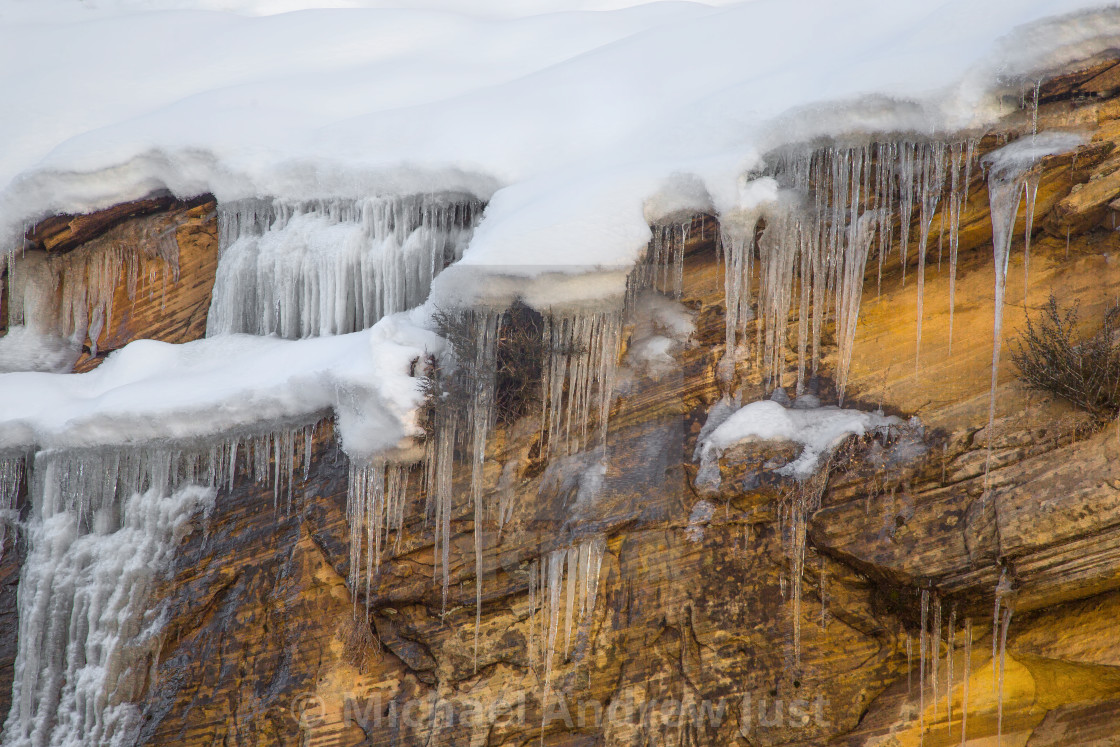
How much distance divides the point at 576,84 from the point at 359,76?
2.48 m

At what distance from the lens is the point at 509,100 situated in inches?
322

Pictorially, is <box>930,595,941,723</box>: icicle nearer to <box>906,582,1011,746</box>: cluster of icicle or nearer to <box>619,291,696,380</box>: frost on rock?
<box>906,582,1011,746</box>: cluster of icicle

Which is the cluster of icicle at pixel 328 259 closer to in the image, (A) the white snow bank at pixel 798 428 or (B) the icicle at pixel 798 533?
(A) the white snow bank at pixel 798 428

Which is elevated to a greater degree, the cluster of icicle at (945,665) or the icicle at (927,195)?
the icicle at (927,195)

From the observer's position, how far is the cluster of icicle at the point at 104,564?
7.25 metres

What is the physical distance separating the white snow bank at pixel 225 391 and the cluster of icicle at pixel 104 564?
0.18 m

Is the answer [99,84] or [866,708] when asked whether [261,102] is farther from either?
[866,708]

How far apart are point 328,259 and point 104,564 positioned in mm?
3070

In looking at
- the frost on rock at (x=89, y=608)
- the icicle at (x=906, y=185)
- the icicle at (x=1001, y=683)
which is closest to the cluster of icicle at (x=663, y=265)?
the icicle at (x=906, y=185)

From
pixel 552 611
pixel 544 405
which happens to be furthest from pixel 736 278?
pixel 552 611

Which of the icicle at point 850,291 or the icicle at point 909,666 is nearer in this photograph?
the icicle at point 909,666

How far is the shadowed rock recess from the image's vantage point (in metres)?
5.66

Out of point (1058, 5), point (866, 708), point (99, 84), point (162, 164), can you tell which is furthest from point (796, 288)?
point (99, 84)

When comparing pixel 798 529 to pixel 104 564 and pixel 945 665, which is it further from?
pixel 104 564
